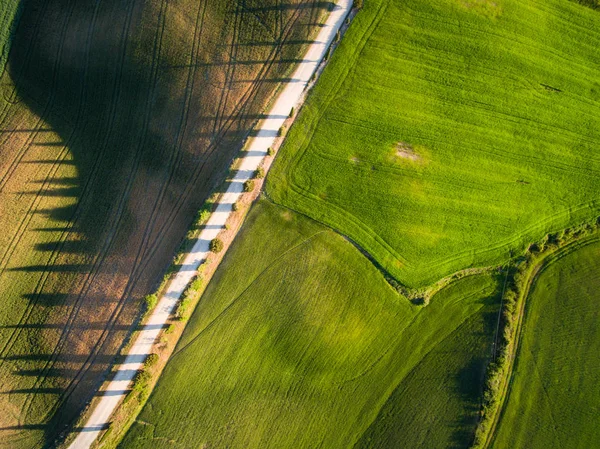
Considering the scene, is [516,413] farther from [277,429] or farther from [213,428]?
[213,428]

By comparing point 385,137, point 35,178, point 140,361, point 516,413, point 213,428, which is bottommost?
point 213,428

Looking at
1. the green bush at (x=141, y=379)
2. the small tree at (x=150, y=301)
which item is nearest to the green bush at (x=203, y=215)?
the small tree at (x=150, y=301)

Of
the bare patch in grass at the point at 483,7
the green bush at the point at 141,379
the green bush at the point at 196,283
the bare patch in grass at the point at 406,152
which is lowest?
the green bush at the point at 141,379

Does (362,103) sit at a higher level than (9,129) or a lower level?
A: higher

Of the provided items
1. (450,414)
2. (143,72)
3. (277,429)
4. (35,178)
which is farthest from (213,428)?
(143,72)

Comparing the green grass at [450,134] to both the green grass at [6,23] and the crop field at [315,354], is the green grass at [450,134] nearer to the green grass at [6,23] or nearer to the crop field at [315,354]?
the crop field at [315,354]

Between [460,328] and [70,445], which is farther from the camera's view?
[460,328]

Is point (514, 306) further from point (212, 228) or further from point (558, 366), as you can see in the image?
point (212, 228)
